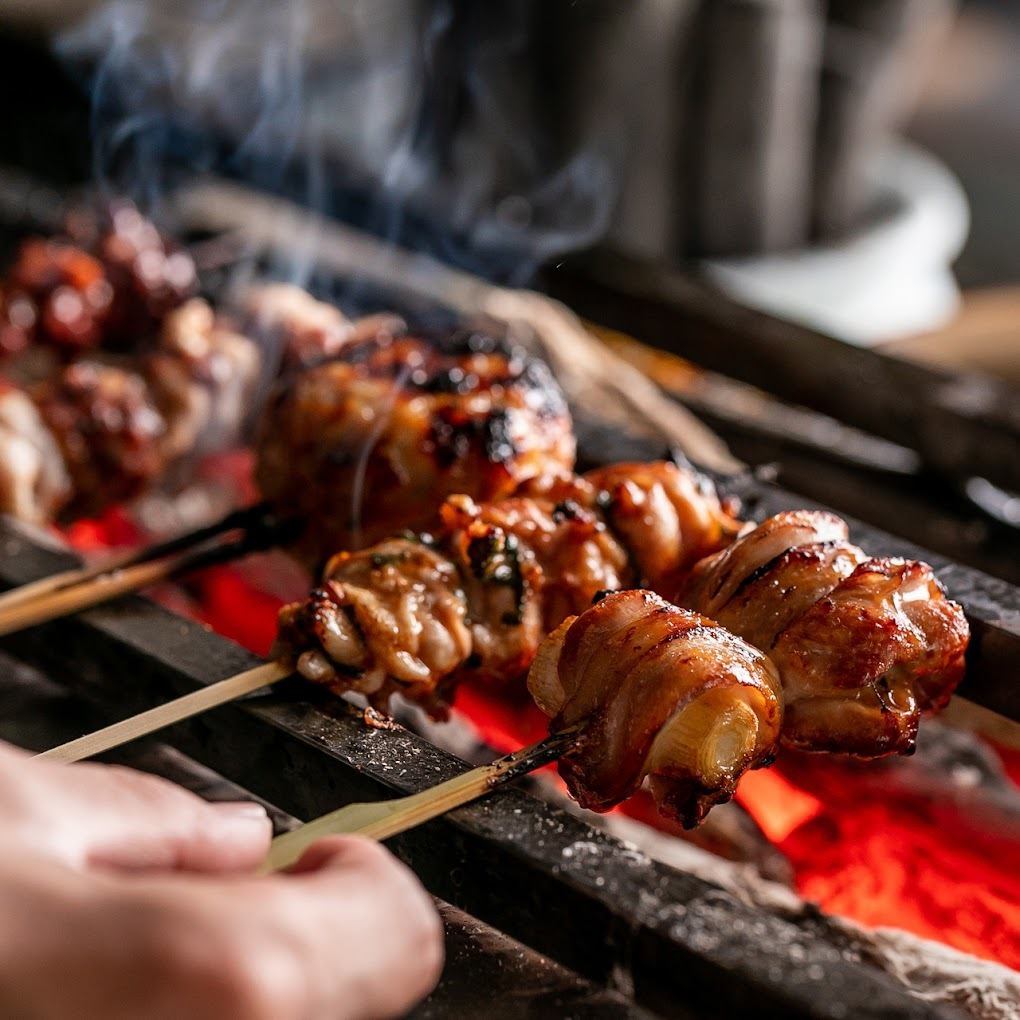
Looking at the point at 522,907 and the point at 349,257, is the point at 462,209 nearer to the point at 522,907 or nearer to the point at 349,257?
the point at 349,257

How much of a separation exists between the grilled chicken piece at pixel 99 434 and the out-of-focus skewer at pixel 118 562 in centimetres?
86

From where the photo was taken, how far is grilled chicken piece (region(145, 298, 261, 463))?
4.31 m

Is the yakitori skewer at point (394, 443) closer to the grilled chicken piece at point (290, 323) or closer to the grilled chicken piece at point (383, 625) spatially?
the grilled chicken piece at point (383, 625)

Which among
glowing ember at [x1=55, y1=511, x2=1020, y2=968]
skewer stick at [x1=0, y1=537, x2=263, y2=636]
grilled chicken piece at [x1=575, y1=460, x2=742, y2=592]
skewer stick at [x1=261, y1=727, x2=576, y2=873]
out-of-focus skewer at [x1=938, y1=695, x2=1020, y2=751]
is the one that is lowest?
glowing ember at [x1=55, y1=511, x2=1020, y2=968]

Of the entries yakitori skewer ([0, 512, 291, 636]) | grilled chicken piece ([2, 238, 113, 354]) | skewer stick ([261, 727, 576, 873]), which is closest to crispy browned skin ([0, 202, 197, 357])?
grilled chicken piece ([2, 238, 113, 354])

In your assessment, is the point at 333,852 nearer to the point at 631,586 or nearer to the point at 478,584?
the point at 478,584

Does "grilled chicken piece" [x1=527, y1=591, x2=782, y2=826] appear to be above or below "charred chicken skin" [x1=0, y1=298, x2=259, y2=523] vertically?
above

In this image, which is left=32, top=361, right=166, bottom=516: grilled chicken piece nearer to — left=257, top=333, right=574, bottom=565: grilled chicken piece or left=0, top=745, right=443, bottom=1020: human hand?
left=257, top=333, right=574, bottom=565: grilled chicken piece

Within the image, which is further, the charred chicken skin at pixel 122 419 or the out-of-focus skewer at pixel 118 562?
the charred chicken skin at pixel 122 419

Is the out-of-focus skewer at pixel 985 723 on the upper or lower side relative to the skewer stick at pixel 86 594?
lower

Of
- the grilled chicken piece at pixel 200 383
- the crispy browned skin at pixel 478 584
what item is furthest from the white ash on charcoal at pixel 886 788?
the grilled chicken piece at pixel 200 383

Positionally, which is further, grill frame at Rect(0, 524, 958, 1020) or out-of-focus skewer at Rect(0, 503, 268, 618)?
out-of-focus skewer at Rect(0, 503, 268, 618)

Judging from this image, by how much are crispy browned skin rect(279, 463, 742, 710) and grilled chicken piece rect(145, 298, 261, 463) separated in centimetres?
166

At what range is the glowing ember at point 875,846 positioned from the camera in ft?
10.2
